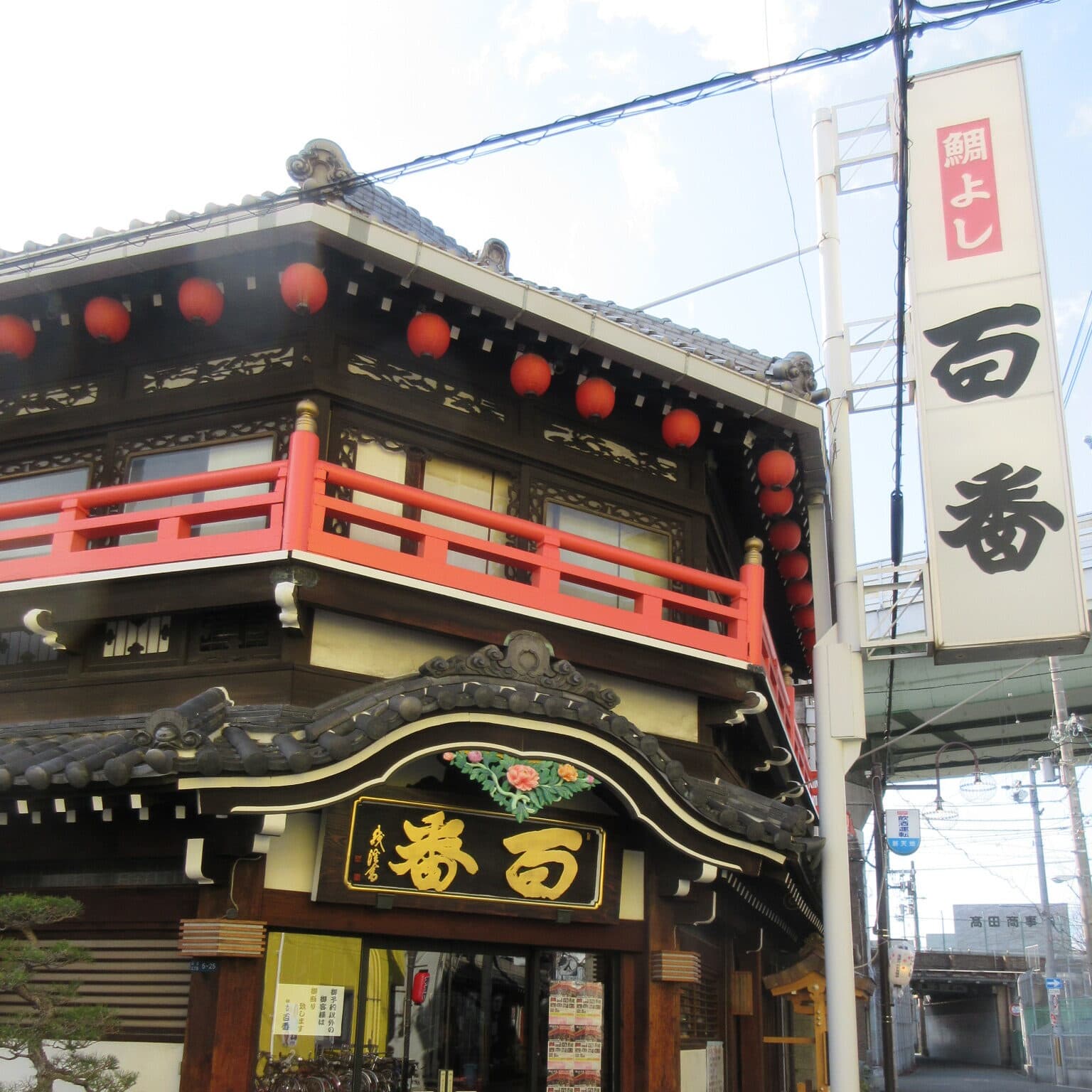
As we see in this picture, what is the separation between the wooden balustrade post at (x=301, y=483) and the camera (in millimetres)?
9648

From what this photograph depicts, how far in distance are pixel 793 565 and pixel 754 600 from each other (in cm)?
420

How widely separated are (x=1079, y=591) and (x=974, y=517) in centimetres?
128

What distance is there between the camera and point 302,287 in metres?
10.6

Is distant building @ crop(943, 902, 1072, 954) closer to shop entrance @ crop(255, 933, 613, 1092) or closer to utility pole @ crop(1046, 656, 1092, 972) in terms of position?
utility pole @ crop(1046, 656, 1092, 972)

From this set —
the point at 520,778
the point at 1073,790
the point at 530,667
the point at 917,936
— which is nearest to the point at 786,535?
the point at 530,667

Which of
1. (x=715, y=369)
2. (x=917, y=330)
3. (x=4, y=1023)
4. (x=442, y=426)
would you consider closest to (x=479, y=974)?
(x=4, y=1023)

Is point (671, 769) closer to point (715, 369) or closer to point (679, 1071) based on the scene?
point (679, 1071)

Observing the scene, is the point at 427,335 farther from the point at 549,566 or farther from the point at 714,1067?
the point at 714,1067

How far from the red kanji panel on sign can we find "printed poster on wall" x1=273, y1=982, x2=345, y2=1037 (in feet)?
33.3

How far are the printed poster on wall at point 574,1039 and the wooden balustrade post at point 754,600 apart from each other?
3.81m

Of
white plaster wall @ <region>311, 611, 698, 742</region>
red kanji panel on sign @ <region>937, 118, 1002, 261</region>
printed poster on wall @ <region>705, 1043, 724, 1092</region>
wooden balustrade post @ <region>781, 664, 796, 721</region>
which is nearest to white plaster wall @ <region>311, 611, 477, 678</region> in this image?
white plaster wall @ <region>311, 611, 698, 742</region>

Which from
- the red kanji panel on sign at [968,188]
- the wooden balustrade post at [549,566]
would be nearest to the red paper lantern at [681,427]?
the wooden balustrade post at [549,566]

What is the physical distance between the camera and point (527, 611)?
1070cm

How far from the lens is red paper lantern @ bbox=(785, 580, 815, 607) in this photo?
16.9m
